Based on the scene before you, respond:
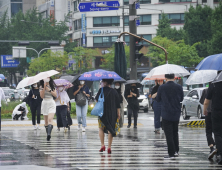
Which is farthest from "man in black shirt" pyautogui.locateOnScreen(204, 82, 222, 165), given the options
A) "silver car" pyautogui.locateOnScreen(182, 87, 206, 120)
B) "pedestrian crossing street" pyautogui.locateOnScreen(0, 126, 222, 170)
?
"silver car" pyautogui.locateOnScreen(182, 87, 206, 120)

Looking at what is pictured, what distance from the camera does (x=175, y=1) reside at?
7719 cm

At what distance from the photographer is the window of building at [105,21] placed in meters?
80.4

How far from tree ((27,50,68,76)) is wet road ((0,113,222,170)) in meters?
50.0

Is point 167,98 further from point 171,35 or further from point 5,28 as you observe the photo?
point 5,28

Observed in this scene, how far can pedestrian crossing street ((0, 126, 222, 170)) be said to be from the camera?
9.85 m

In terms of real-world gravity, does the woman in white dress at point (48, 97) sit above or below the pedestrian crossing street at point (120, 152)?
above

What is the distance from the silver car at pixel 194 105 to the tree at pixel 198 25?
2855 cm

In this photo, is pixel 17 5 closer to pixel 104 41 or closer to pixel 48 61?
pixel 104 41

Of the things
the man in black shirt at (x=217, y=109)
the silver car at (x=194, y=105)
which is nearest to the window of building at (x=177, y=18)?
the silver car at (x=194, y=105)

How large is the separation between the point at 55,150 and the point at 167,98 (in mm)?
3212

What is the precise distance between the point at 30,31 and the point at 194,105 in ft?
175

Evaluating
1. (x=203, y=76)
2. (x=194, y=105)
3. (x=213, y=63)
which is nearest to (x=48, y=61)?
(x=194, y=105)

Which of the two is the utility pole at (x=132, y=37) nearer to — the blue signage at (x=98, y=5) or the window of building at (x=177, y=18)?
the blue signage at (x=98, y=5)

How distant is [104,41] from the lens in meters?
80.8
